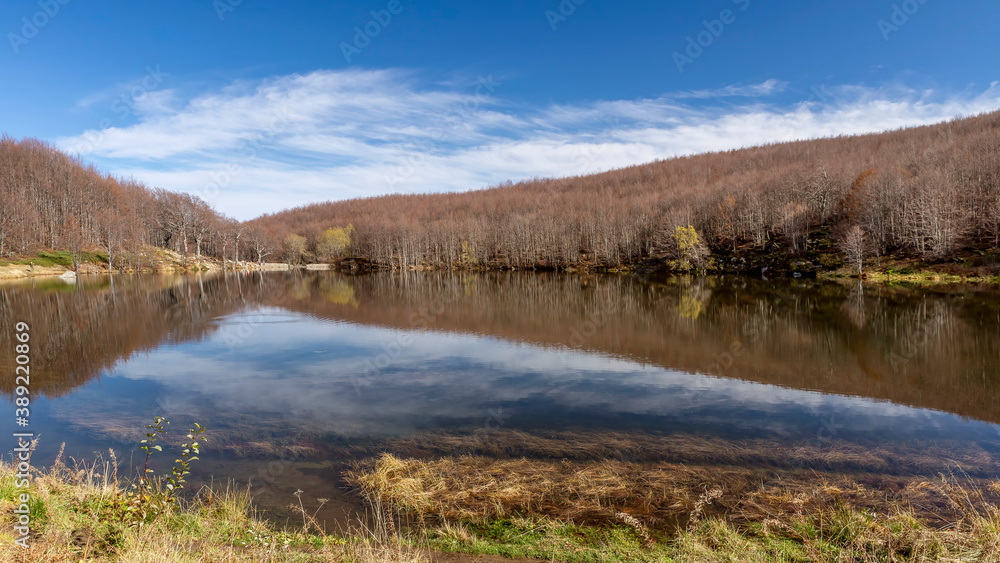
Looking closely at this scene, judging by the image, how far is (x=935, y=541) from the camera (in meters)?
5.04

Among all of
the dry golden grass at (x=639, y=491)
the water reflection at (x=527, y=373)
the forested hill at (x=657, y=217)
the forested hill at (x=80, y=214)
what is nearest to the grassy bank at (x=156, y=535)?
the dry golden grass at (x=639, y=491)

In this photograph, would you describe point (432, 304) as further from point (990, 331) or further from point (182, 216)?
point (182, 216)

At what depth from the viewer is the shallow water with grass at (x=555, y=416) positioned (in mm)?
7340

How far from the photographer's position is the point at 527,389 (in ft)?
46.1

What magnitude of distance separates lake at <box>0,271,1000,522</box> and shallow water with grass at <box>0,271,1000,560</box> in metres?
0.07

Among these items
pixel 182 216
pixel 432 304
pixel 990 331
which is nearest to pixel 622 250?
pixel 432 304

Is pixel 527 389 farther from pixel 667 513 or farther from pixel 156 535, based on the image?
pixel 156 535

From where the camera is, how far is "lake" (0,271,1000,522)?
9.49 metres

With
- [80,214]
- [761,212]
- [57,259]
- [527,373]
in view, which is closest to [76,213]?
[80,214]

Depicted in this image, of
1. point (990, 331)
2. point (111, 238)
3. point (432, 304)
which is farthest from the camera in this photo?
point (111, 238)

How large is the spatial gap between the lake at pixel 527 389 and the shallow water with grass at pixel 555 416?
0.24 feet

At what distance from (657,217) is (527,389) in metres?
93.1

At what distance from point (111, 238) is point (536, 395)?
91.9 m

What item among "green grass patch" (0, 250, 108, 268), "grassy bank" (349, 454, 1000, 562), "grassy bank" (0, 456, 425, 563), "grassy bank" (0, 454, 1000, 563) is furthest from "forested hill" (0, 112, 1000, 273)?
"grassy bank" (0, 456, 425, 563)
